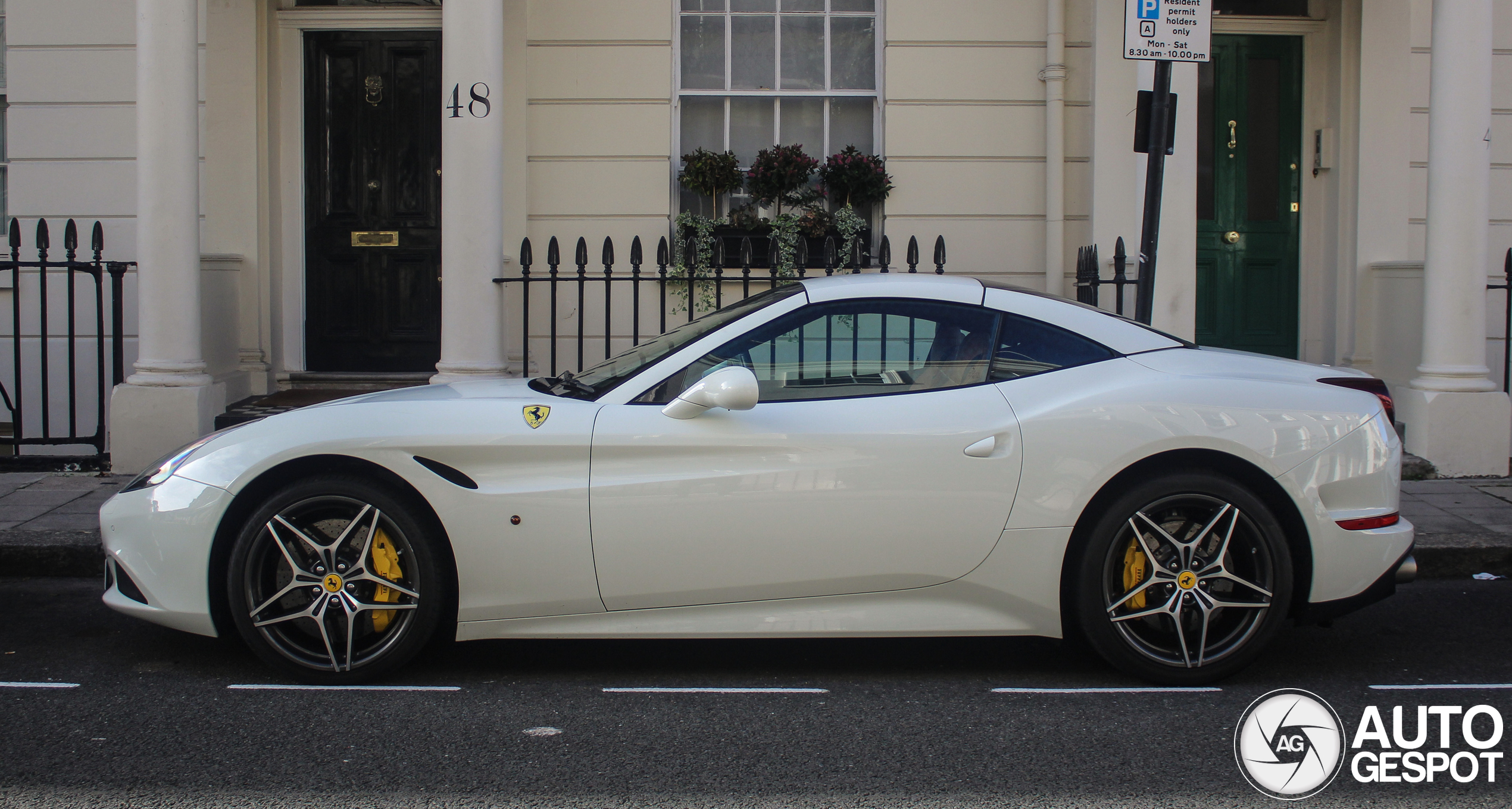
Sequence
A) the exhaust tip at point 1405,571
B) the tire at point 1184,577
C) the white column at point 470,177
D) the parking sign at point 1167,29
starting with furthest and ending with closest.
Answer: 1. the white column at point 470,177
2. the parking sign at point 1167,29
3. the exhaust tip at point 1405,571
4. the tire at point 1184,577

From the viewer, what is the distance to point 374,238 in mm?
9109

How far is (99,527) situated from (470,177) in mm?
2875

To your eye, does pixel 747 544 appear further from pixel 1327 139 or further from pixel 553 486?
pixel 1327 139

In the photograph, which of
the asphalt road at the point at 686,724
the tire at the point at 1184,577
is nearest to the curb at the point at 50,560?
the asphalt road at the point at 686,724

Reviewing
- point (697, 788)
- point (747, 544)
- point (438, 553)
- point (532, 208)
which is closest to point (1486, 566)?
point (747, 544)

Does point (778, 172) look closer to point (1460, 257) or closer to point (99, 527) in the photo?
point (1460, 257)

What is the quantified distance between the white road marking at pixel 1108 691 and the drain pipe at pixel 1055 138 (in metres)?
5.38

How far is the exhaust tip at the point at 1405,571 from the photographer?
3850 mm

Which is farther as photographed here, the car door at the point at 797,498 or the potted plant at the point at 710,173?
Answer: the potted plant at the point at 710,173

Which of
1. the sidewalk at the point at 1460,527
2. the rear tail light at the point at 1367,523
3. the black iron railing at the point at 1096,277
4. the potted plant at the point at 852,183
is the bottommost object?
the sidewalk at the point at 1460,527

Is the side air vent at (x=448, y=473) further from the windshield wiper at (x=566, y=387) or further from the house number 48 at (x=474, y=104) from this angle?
the house number 48 at (x=474, y=104)

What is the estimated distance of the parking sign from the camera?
5406 mm

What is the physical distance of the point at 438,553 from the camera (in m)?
3.77

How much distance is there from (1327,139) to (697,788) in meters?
8.06
